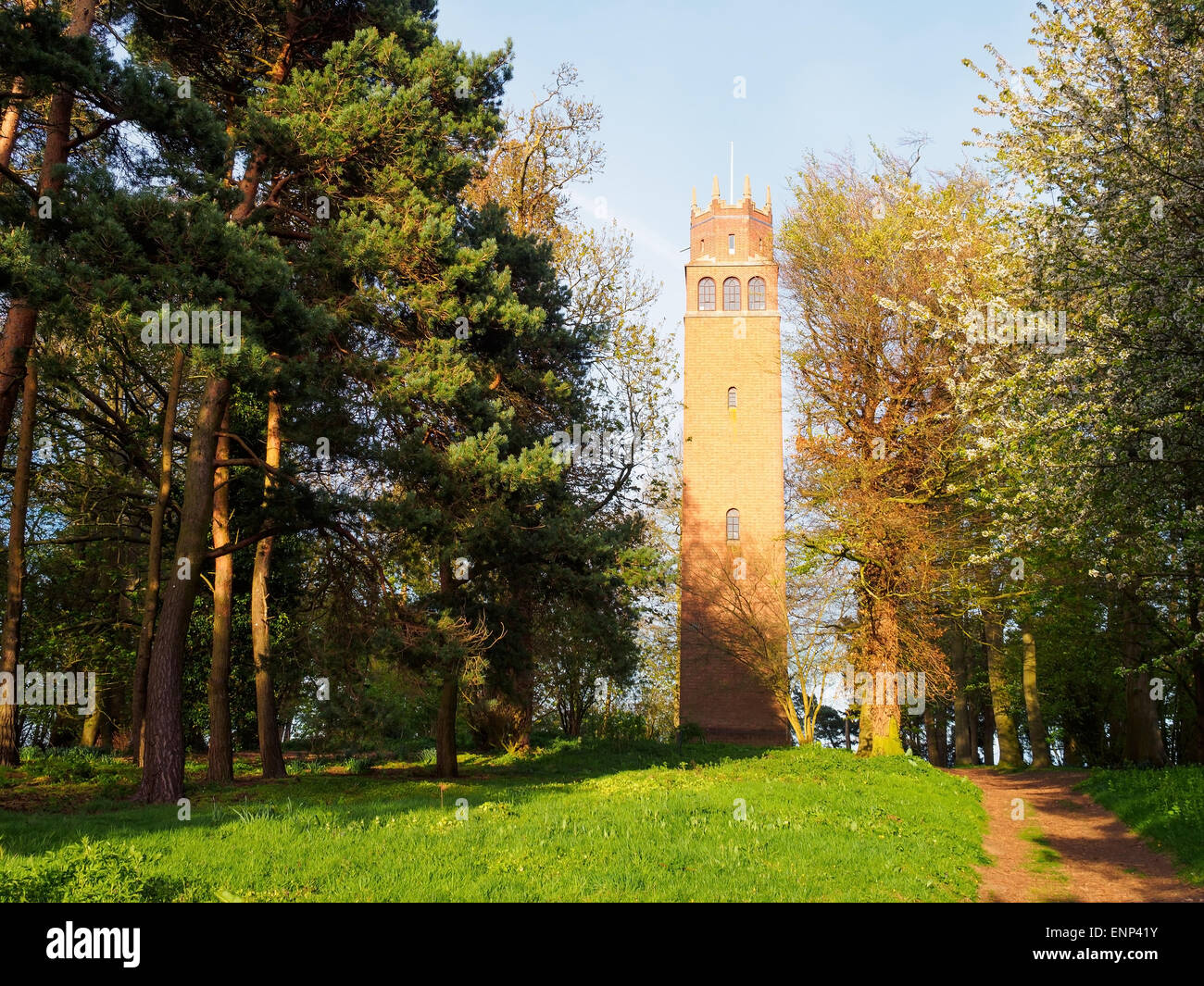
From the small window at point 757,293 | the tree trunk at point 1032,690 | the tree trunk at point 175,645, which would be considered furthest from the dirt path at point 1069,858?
the small window at point 757,293

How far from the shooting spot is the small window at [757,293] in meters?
36.3

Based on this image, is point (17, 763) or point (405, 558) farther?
point (17, 763)

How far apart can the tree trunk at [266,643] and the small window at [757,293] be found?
932 inches

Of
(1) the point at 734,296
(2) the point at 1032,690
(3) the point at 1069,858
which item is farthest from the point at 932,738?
(3) the point at 1069,858

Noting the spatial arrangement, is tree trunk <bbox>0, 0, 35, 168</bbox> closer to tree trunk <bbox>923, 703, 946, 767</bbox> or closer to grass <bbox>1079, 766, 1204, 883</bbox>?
grass <bbox>1079, 766, 1204, 883</bbox>

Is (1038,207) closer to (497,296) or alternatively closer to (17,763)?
(497,296)

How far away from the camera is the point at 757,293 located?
36.3 metres

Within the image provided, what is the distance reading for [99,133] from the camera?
13.2m

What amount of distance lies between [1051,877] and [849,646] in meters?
14.6

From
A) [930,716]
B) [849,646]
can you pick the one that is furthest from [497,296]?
[930,716]

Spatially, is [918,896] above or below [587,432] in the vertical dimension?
below

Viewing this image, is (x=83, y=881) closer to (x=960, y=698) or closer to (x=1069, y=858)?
(x=1069, y=858)

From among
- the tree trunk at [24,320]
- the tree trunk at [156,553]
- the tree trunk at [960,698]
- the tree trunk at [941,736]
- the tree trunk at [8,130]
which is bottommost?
the tree trunk at [941,736]

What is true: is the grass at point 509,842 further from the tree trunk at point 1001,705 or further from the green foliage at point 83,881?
the tree trunk at point 1001,705
